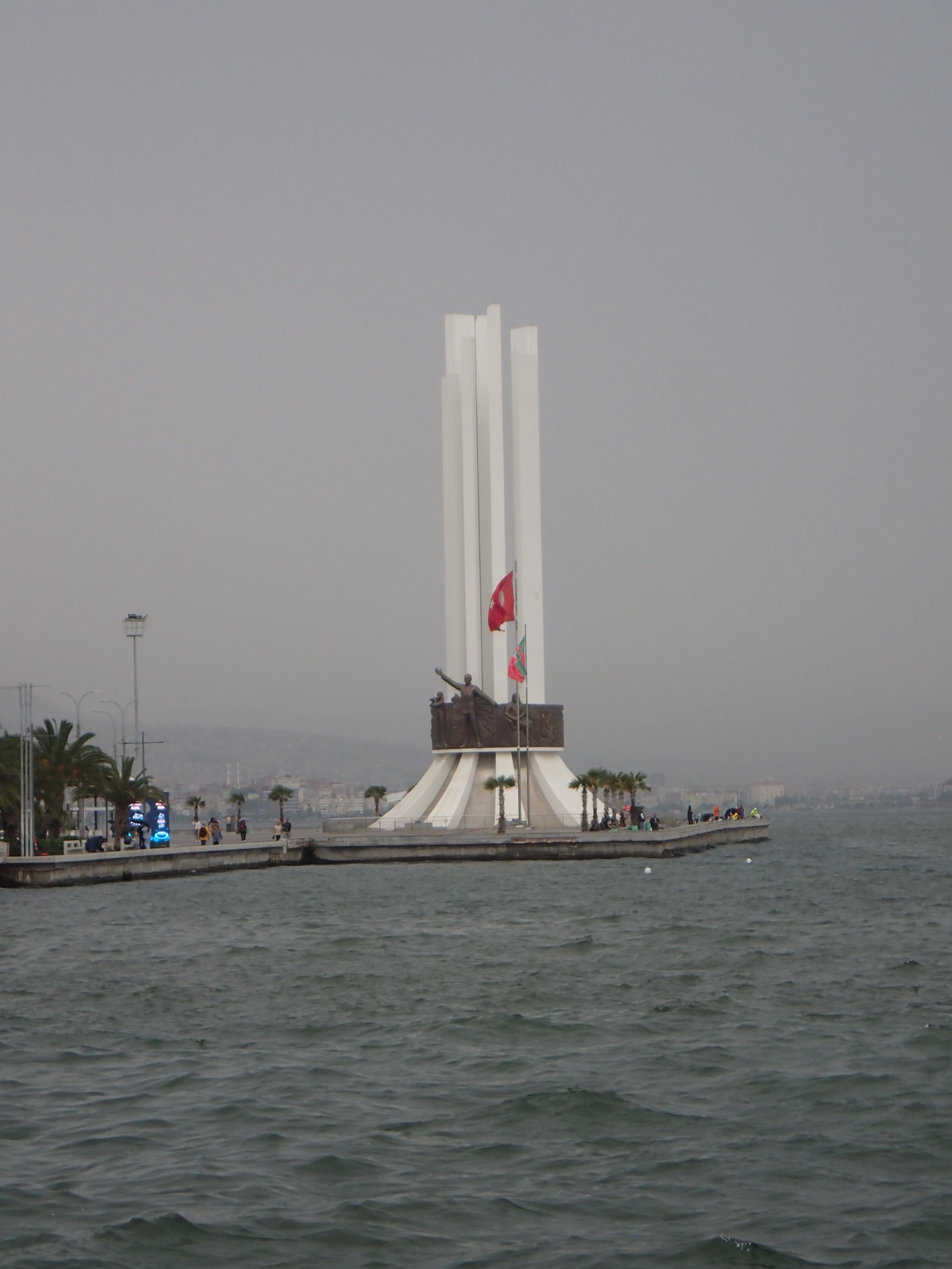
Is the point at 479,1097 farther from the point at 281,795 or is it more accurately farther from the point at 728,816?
the point at 728,816

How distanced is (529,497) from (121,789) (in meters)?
20.5

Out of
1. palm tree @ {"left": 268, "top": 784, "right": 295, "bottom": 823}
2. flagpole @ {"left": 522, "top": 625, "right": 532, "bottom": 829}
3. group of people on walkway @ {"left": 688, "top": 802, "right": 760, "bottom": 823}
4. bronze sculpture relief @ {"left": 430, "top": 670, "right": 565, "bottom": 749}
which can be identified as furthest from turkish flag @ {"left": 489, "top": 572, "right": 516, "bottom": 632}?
group of people on walkway @ {"left": 688, "top": 802, "right": 760, "bottom": 823}

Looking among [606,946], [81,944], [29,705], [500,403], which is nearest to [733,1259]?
[606,946]

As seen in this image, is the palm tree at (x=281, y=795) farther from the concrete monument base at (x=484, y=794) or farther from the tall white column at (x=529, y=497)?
the tall white column at (x=529, y=497)

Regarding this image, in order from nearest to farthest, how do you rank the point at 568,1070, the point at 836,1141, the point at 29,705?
1. the point at 836,1141
2. the point at 568,1070
3. the point at 29,705

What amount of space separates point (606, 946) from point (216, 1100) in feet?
41.7

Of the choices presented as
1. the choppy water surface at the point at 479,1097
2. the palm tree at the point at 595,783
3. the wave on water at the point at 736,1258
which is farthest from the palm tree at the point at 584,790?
the wave on water at the point at 736,1258

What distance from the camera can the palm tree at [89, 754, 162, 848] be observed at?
182 feet

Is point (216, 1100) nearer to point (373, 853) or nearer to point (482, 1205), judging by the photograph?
point (482, 1205)

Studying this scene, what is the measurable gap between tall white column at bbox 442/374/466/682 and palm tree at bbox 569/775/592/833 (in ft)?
22.3

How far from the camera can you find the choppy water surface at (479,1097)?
9.52 meters

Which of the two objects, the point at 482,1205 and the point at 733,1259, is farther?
the point at 482,1205

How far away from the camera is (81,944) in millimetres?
26047

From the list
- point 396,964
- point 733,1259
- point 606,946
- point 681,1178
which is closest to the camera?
point 733,1259
